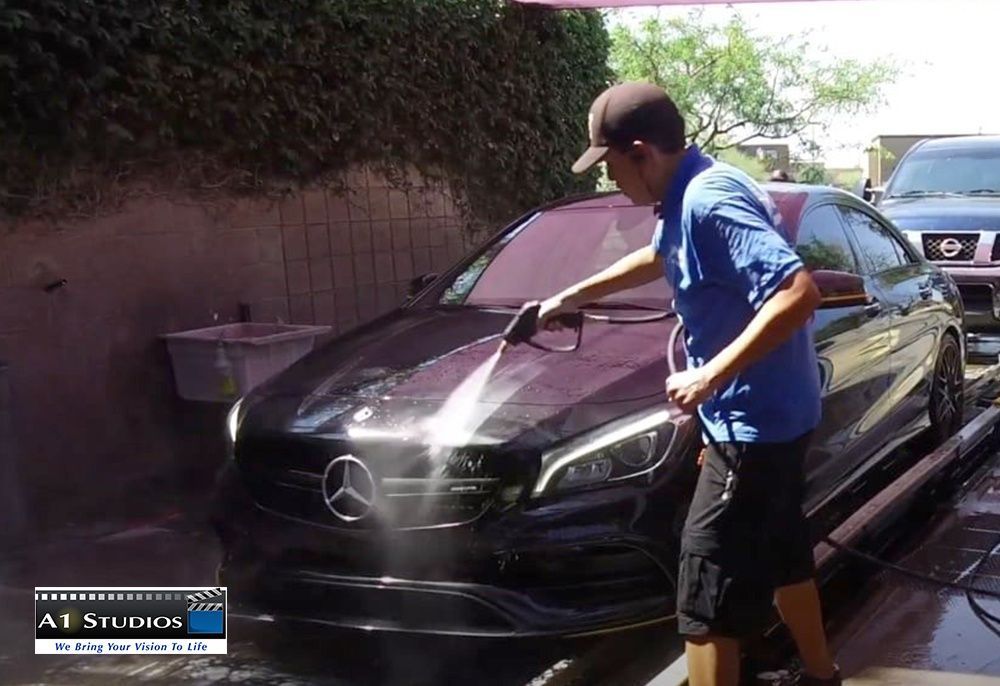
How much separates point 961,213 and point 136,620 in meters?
8.52

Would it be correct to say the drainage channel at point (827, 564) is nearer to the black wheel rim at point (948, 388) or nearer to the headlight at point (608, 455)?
the black wheel rim at point (948, 388)

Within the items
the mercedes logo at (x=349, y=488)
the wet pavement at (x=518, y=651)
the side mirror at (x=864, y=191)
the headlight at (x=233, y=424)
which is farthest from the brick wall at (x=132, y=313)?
the side mirror at (x=864, y=191)

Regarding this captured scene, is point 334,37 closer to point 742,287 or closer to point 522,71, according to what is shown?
point 522,71

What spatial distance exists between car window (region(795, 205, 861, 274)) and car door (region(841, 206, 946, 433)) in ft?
0.58

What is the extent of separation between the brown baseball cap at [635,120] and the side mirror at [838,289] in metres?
1.40

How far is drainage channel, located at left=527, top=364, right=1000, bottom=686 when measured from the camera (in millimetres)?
3967

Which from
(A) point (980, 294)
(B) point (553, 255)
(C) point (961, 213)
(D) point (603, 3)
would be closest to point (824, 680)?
(B) point (553, 255)

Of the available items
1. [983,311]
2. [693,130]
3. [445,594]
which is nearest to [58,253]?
[445,594]

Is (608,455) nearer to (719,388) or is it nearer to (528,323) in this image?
(528,323)

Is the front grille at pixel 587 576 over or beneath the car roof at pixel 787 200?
beneath

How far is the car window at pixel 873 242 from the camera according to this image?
18.6 feet

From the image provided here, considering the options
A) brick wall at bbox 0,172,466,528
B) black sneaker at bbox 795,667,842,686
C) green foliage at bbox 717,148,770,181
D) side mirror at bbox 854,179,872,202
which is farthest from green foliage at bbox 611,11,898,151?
black sneaker at bbox 795,667,842,686

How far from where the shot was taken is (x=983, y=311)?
10.0 metres

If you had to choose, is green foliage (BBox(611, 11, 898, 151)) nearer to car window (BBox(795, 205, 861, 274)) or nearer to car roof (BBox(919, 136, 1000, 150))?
car roof (BBox(919, 136, 1000, 150))
